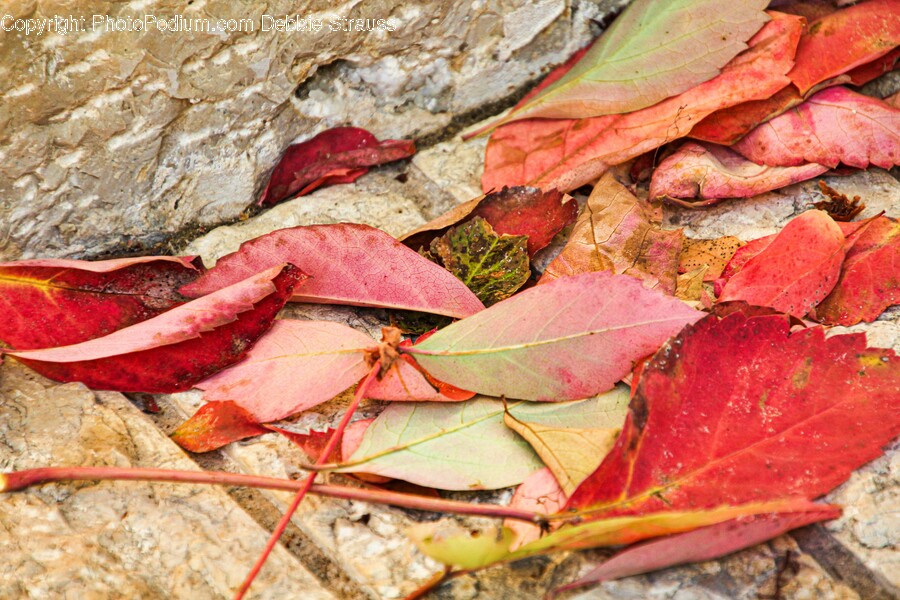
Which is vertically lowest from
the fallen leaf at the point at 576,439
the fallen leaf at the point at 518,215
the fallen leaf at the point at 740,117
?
the fallen leaf at the point at 576,439

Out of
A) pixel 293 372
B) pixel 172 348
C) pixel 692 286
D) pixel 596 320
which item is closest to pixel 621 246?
pixel 692 286

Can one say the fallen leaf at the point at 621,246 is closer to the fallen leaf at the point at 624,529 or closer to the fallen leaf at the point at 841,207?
the fallen leaf at the point at 841,207

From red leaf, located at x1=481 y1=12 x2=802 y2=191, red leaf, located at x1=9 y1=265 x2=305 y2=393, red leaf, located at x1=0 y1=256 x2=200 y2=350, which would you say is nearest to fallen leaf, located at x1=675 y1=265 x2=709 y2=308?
red leaf, located at x1=481 y1=12 x2=802 y2=191

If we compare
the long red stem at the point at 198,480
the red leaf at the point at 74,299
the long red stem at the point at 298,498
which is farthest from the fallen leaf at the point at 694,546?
the red leaf at the point at 74,299

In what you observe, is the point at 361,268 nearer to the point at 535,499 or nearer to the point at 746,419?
the point at 535,499

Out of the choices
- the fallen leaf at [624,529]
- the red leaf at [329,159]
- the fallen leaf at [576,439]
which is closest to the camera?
the fallen leaf at [624,529]

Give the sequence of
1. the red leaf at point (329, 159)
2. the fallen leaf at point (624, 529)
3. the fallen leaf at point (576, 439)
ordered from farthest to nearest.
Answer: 1. the red leaf at point (329, 159)
2. the fallen leaf at point (576, 439)
3. the fallen leaf at point (624, 529)

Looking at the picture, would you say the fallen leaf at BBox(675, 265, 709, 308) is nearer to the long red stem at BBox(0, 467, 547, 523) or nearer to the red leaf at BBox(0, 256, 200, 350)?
the long red stem at BBox(0, 467, 547, 523)
